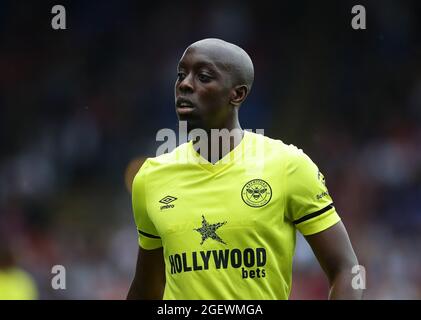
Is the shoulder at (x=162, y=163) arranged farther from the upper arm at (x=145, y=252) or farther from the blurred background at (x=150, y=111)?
the blurred background at (x=150, y=111)

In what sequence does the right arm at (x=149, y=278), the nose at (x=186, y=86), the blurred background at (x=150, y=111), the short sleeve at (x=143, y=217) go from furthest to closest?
the blurred background at (x=150, y=111), the right arm at (x=149, y=278), the short sleeve at (x=143, y=217), the nose at (x=186, y=86)

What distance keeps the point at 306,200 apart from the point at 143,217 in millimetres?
947

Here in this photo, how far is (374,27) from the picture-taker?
13.2 meters

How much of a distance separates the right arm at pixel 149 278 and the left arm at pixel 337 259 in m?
0.95

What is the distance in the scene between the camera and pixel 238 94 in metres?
4.83

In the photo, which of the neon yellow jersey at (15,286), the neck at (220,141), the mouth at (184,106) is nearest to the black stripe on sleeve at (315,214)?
the neck at (220,141)

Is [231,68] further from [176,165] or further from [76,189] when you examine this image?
[76,189]

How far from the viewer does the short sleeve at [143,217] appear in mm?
4941

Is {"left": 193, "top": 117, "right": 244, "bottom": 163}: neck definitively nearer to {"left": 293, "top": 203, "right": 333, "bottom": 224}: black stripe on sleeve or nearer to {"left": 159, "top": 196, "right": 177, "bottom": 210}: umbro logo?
{"left": 159, "top": 196, "right": 177, "bottom": 210}: umbro logo

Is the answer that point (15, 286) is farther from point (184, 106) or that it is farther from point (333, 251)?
point (333, 251)

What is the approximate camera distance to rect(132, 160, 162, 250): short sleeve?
4941 millimetres

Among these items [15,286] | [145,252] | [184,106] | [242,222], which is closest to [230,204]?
[242,222]

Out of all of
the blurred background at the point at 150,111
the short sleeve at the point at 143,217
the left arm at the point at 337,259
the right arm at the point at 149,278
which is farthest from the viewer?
the blurred background at the point at 150,111

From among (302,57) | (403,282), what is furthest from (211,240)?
(302,57)
